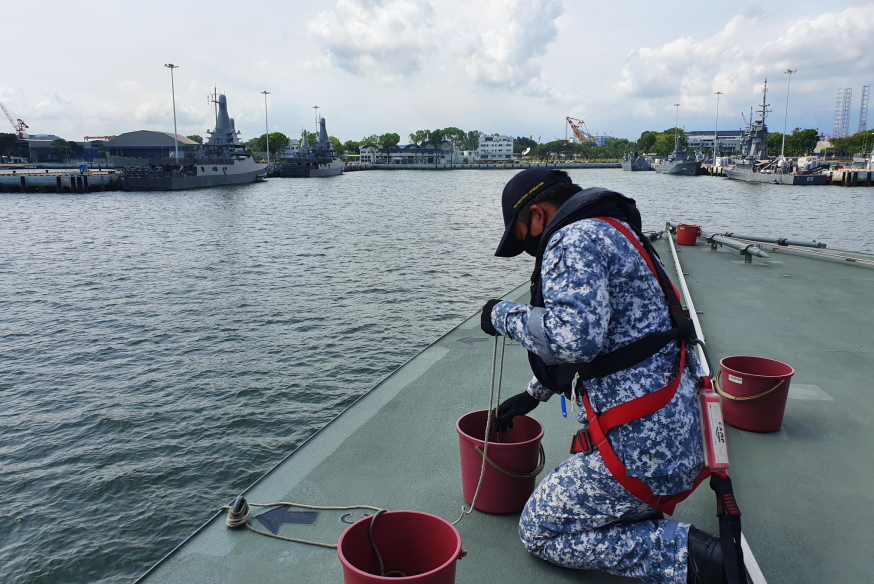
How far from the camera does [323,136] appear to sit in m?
113

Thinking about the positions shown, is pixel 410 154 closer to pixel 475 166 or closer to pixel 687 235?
pixel 475 166

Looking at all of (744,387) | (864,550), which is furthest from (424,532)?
(744,387)

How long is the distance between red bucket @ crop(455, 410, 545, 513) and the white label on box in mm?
1001

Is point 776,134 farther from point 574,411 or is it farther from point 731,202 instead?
point 574,411

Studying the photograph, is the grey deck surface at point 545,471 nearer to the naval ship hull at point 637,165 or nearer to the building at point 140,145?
the building at point 140,145

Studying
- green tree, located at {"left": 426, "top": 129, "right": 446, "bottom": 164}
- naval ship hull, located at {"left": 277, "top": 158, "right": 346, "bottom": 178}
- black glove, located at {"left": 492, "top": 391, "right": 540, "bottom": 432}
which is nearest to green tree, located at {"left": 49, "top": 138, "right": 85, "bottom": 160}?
naval ship hull, located at {"left": 277, "top": 158, "right": 346, "bottom": 178}

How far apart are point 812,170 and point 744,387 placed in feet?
293

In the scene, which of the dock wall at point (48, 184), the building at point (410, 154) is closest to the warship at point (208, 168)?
the dock wall at point (48, 184)

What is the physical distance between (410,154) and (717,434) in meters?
196

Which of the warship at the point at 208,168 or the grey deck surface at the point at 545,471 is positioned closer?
the grey deck surface at the point at 545,471

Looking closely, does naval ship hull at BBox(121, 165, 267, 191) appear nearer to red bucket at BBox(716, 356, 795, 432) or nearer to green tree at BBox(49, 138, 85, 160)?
red bucket at BBox(716, 356, 795, 432)

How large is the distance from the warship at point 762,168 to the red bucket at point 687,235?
66.3 meters

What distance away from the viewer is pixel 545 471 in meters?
3.91

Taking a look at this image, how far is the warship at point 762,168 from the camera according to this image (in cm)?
7106
